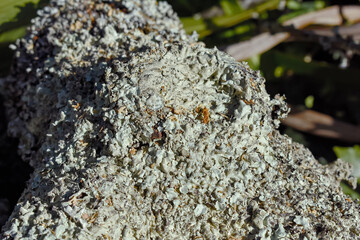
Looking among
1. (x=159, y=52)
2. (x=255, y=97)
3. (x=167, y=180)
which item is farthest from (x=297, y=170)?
(x=159, y=52)

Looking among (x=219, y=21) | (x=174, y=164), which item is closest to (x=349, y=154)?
(x=219, y=21)

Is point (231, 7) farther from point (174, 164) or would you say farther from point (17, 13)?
point (174, 164)

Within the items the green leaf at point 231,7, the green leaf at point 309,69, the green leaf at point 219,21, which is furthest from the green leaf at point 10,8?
the green leaf at point 309,69

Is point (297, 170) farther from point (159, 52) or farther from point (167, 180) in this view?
point (159, 52)

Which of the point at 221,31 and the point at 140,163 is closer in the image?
the point at 140,163

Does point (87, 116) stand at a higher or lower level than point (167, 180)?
higher

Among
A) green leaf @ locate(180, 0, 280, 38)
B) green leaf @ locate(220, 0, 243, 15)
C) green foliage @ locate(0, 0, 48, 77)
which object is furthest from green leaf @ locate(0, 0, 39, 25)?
green leaf @ locate(220, 0, 243, 15)
